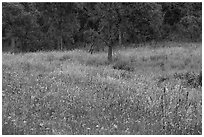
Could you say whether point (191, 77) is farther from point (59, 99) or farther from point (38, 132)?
point (38, 132)

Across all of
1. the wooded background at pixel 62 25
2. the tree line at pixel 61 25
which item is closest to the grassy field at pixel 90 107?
the tree line at pixel 61 25

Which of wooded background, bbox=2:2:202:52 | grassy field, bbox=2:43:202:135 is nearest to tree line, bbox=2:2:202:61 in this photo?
wooded background, bbox=2:2:202:52

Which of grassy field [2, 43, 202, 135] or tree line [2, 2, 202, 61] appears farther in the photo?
tree line [2, 2, 202, 61]

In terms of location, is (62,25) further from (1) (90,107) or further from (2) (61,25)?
(1) (90,107)

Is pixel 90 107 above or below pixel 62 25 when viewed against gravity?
above

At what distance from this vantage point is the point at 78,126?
6695 millimetres

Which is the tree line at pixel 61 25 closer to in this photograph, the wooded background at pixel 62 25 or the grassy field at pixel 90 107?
the wooded background at pixel 62 25

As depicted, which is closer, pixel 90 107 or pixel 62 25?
pixel 90 107

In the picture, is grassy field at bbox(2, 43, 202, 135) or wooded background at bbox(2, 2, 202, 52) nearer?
grassy field at bbox(2, 43, 202, 135)

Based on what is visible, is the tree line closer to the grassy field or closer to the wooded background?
the wooded background

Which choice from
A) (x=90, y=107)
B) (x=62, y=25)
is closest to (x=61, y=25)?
(x=62, y=25)

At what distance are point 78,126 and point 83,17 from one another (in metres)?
31.0

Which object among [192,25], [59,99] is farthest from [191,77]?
[192,25]

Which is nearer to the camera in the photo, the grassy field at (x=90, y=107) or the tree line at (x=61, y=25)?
the grassy field at (x=90, y=107)
